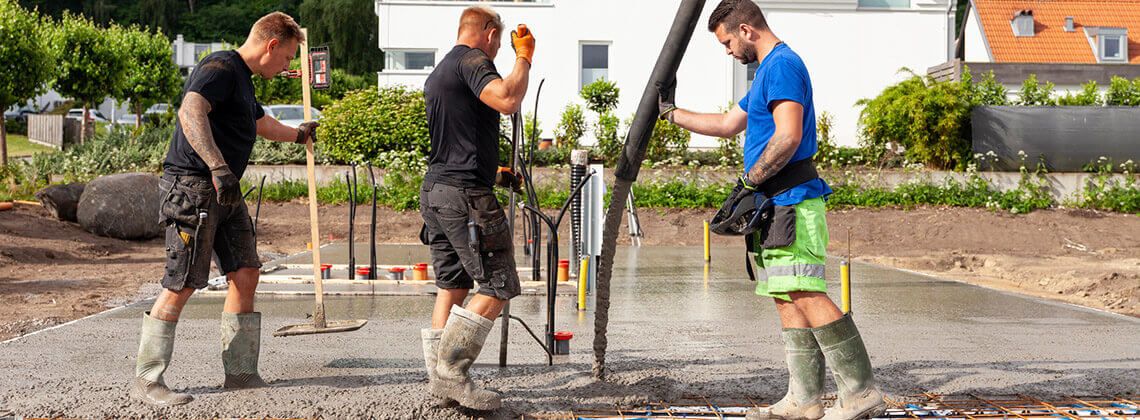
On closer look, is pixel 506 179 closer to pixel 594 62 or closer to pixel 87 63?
pixel 594 62

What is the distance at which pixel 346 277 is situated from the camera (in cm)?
1059

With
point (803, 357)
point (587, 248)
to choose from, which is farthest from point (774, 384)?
point (587, 248)

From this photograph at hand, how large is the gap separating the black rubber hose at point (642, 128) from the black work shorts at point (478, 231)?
61 centimetres

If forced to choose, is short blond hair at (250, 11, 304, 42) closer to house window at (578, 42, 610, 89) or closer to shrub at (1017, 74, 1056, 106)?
shrub at (1017, 74, 1056, 106)

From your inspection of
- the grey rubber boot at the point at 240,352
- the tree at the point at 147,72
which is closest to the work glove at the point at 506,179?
the grey rubber boot at the point at 240,352

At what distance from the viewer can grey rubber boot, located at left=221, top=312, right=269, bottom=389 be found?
5.25 metres

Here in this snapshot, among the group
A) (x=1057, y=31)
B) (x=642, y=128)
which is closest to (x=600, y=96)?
(x=1057, y=31)

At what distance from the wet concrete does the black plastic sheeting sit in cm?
943

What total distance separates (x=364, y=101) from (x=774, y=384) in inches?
572

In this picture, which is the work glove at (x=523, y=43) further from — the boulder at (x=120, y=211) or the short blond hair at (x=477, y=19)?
the boulder at (x=120, y=211)

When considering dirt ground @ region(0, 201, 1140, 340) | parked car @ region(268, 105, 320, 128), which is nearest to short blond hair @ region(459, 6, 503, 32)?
dirt ground @ region(0, 201, 1140, 340)

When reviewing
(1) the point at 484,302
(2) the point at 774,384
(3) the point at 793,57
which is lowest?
(2) the point at 774,384

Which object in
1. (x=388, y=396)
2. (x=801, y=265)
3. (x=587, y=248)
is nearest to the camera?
(x=801, y=265)

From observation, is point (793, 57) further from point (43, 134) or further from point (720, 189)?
point (43, 134)
